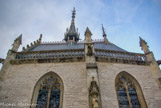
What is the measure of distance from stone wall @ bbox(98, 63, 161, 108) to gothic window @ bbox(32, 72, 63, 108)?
2092mm

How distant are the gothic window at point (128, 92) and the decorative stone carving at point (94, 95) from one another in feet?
5.52

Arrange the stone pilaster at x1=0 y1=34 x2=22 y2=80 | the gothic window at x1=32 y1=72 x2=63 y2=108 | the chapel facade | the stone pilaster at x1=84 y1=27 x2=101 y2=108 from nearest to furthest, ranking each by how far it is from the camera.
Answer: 1. the stone pilaster at x1=84 y1=27 x2=101 y2=108
2. the chapel facade
3. the gothic window at x1=32 y1=72 x2=63 y2=108
4. the stone pilaster at x1=0 y1=34 x2=22 y2=80

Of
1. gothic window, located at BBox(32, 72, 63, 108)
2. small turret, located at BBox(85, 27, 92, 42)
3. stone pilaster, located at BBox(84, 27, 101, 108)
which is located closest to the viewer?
stone pilaster, located at BBox(84, 27, 101, 108)

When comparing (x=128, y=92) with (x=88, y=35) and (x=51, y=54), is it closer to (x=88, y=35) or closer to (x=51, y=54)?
(x=88, y=35)

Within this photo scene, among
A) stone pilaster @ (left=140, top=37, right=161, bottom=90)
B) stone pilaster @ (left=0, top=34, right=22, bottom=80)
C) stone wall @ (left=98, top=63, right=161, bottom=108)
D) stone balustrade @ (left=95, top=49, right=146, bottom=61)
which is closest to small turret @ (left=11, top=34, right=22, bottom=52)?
stone pilaster @ (left=0, top=34, right=22, bottom=80)

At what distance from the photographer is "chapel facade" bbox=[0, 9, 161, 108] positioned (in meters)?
5.41

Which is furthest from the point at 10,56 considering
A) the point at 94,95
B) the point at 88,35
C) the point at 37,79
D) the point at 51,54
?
the point at 94,95

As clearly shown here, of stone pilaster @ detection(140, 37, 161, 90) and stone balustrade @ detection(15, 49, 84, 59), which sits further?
stone balustrade @ detection(15, 49, 84, 59)

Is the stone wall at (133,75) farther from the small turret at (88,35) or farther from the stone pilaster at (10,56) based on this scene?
the stone pilaster at (10,56)

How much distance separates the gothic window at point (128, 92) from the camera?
5.56 m

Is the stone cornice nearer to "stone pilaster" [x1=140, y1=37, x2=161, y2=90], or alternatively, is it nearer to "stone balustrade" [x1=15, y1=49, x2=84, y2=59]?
"stone balustrade" [x1=15, y1=49, x2=84, y2=59]

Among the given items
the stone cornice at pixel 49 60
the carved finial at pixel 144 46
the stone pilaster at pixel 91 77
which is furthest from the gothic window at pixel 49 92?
the carved finial at pixel 144 46

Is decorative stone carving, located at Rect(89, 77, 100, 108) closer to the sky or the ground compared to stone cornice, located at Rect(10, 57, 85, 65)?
closer to the ground

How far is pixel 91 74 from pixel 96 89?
2.96ft
